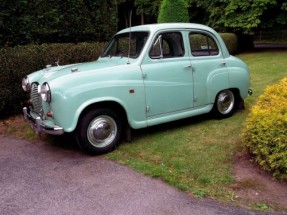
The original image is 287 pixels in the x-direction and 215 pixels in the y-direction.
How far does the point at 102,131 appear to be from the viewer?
17.6 ft

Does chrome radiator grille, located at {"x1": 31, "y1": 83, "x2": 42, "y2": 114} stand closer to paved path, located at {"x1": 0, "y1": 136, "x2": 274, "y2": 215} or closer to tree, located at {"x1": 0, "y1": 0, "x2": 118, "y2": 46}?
paved path, located at {"x1": 0, "y1": 136, "x2": 274, "y2": 215}

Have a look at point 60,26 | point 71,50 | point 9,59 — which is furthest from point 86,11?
point 9,59

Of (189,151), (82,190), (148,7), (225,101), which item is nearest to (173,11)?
(148,7)

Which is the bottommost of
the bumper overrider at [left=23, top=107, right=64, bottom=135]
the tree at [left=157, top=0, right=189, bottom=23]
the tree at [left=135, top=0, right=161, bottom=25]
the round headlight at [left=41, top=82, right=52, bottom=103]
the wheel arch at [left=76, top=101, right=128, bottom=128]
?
the bumper overrider at [left=23, top=107, right=64, bottom=135]

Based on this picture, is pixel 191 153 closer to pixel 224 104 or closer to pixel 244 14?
pixel 224 104

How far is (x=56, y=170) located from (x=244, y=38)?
18275mm

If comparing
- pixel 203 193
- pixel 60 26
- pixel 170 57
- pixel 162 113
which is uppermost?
pixel 60 26

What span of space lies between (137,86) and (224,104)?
2237 millimetres

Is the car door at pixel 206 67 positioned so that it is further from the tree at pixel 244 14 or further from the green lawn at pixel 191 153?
the tree at pixel 244 14

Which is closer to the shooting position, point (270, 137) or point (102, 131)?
point (270, 137)

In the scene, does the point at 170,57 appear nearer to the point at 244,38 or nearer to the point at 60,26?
the point at 60,26

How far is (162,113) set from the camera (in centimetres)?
594

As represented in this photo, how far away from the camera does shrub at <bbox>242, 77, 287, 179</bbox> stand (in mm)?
4301

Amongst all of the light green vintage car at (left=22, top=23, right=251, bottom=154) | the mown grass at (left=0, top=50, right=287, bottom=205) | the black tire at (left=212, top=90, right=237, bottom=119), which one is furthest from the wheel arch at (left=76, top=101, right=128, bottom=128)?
the black tire at (left=212, top=90, right=237, bottom=119)
